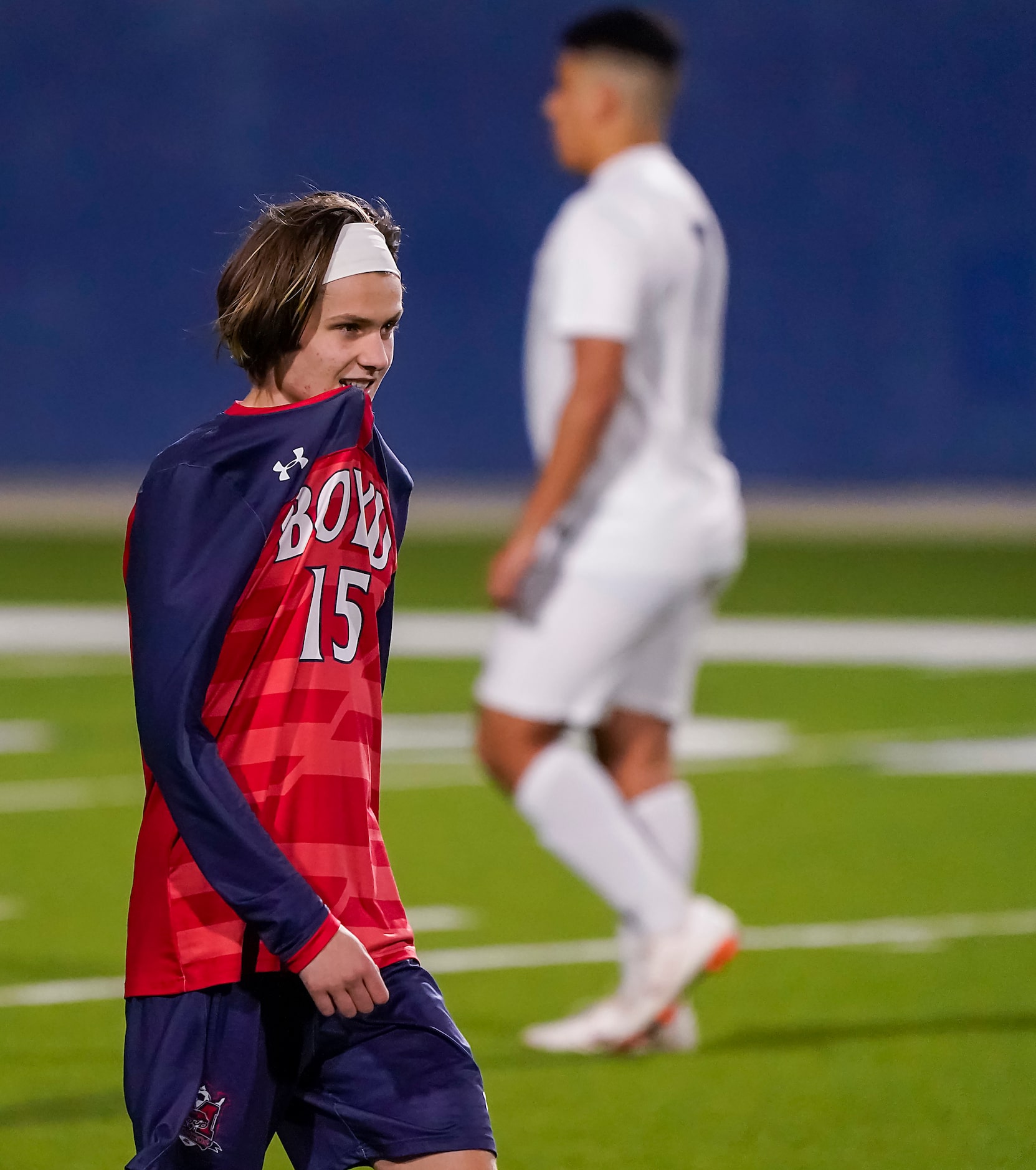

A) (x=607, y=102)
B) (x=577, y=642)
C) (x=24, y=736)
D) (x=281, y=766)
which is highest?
(x=607, y=102)

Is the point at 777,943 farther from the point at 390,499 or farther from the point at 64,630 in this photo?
the point at 64,630

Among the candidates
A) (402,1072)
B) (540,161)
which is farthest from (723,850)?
(540,161)

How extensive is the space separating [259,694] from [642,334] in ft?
9.07

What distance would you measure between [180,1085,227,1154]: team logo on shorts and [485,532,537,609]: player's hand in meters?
2.46

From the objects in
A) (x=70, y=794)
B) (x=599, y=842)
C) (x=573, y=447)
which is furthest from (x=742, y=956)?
(x=70, y=794)

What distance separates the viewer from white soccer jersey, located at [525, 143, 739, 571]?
5430mm

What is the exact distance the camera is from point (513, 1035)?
5.69 meters

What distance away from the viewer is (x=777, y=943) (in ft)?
22.0

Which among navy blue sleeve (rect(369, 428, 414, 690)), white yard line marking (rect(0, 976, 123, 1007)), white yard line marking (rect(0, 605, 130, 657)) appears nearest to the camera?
navy blue sleeve (rect(369, 428, 414, 690))

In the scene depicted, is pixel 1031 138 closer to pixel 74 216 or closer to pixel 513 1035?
pixel 74 216

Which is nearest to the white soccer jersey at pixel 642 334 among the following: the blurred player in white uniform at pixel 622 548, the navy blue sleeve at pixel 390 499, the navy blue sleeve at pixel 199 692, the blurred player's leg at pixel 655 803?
the blurred player in white uniform at pixel 622 548

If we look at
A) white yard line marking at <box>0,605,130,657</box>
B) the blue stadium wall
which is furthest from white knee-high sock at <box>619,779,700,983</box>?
the blue stadium wall

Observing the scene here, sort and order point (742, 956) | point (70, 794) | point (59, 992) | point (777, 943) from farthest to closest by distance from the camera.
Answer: point (70, 794) → point (777, 943) → point (742, 956) → point (59, 992)

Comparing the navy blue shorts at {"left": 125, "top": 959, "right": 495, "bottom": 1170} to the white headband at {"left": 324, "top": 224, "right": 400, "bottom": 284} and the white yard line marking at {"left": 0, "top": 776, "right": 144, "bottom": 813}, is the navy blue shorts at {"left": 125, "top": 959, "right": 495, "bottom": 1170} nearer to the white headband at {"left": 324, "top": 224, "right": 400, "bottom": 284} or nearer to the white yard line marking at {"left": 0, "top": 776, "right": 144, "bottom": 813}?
the white headband at {"left": 324, "top": 224, "right": 400, "bottom": 284}
